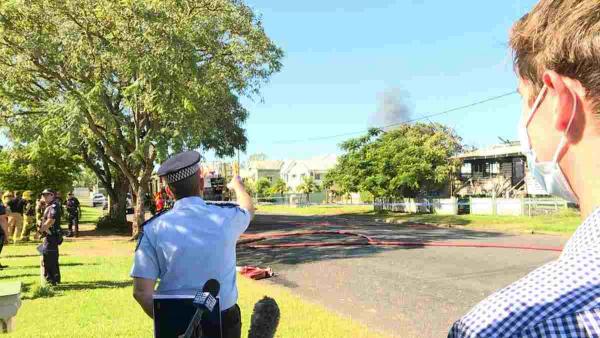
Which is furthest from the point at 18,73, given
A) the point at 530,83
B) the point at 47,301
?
the point at 530,83

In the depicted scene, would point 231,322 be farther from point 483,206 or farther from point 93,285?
point 483,206

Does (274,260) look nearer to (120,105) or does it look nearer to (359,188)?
(120,105)

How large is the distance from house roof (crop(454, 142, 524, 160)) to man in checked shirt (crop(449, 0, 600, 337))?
108 ft

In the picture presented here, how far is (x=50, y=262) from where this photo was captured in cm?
972

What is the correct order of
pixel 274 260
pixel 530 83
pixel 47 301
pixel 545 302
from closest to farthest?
pixel 545 302, pixel 530 83, pixel 47 301, pixel 274 260

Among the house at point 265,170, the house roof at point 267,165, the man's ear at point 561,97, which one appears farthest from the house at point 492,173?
the house roof at point 267,165

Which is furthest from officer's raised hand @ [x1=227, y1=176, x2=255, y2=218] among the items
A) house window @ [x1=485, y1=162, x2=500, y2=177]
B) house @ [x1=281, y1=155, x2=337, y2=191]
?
house @ [x1=281, y1=155, x2=337, y2=191]

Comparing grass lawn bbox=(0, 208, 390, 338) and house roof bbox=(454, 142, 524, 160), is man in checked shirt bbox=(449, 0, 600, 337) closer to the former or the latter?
grass lawn bbox=(0, 208, 390, 338)

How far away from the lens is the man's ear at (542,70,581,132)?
973mm

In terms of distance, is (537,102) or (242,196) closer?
(537,102)

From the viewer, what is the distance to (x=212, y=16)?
52.3 ft

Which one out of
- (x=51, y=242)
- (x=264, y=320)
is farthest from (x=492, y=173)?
(x=264, y=320)

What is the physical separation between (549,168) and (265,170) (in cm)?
10094

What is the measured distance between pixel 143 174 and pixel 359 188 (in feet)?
63.5
